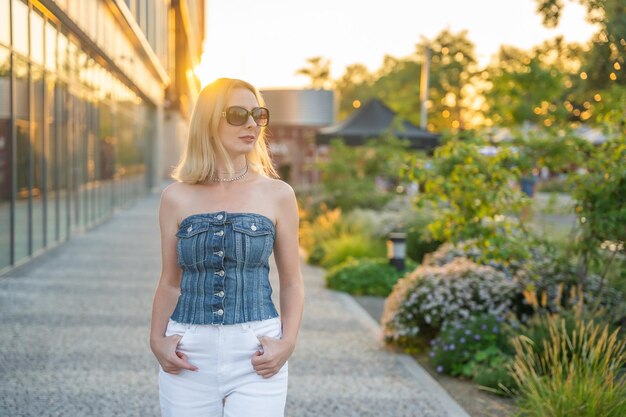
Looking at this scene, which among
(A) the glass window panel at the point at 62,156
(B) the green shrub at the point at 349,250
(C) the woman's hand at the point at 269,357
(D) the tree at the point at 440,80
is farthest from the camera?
(D) the tree at the point at 440,80

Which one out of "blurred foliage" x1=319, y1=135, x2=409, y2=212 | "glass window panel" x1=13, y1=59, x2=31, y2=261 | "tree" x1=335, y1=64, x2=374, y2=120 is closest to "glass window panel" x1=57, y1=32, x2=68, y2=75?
"glass window panel" x1=13, y1=59, x2=31, y2=261

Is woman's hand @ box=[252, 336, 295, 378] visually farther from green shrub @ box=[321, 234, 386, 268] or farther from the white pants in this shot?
green shrub @ box=[321, 234, 386, 268]

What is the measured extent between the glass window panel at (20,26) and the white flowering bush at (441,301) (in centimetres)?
638

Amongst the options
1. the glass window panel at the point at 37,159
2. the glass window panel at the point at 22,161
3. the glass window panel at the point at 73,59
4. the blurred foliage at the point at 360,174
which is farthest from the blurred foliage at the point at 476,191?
the blurred foliage at the point at 360,174

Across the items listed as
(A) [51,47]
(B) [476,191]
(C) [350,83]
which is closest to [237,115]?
(B) [476,191]

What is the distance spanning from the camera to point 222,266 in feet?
8.97

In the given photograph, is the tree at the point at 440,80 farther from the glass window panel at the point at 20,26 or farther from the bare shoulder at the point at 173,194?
the bare shoulder at the point at 173,194

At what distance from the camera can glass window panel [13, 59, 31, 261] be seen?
1147 centimetres

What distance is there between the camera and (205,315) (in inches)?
108

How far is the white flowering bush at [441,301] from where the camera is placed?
Answer: 732 cm

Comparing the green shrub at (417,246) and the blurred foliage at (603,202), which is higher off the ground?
the blurred foliage at (603,202)

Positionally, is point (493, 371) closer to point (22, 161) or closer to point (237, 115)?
point (237, 115)

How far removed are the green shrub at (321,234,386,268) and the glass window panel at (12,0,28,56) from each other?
5.49m

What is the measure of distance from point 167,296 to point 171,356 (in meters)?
0.26
